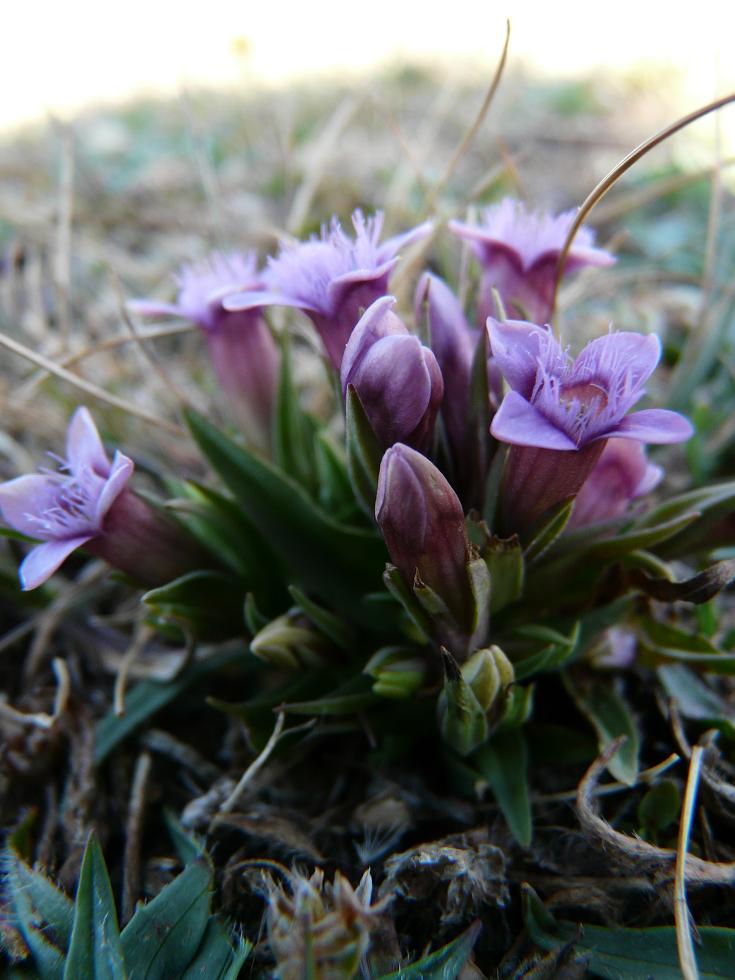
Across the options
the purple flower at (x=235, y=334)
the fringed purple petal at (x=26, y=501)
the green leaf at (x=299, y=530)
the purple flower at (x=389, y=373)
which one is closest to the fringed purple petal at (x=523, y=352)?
the purple flower at (x=389, y=373)

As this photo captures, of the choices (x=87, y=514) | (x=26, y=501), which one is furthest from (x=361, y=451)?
(x=26, y=501)

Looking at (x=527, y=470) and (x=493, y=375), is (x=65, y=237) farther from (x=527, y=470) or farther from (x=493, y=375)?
(x=527, y=470)

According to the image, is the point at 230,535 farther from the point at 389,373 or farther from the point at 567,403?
the point at 567,403

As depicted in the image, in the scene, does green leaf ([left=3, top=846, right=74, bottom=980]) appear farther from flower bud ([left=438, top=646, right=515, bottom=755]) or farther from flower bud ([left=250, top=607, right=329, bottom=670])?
flower bud ([left=438, top=646, right=515, bottom=755])

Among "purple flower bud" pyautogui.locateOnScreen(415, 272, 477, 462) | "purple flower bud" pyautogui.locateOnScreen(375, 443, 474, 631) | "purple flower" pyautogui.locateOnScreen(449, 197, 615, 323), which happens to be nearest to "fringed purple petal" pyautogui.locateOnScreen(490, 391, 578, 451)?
"purple flower bud" pyautogui.locateOnScreen(375, 443, 474, 631)

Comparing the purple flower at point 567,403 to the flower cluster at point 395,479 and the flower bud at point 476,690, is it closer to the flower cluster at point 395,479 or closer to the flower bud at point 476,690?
the flower cluster at point 395,479

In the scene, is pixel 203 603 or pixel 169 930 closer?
pixel 169 930

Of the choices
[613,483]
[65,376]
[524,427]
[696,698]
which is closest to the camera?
[524,427]
